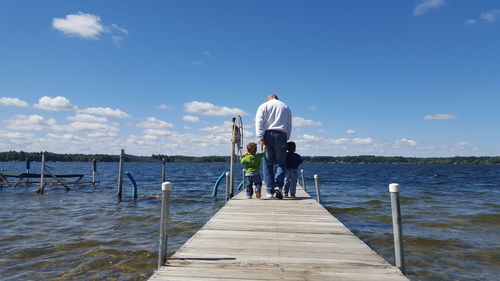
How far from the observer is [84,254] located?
673 centimetres

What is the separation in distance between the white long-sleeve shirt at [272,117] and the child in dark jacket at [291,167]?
1.30 metres

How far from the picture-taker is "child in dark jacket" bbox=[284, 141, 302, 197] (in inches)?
340

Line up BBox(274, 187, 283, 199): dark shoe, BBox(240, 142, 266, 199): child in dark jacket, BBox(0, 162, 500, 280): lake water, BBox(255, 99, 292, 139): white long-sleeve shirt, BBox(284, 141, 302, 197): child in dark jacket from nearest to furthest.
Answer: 1. BBox(0, 162, 500, 280): lake water
2. BBox(255, 99, 292, 139): white long-sleeve shirt
3. BBox(274, 187, 283, 199): dark shoe
4. BBox(240, 142, 266, 199): child in dark jacket
5. BBox(284, 141, 302, 197): child in dark jacket

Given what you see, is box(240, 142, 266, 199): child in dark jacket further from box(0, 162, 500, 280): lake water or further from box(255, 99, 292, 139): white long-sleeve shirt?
box(0, 162, 500, 280): lake water

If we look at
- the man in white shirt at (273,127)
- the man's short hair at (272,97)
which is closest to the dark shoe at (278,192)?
the man in white shirt at (273,127)

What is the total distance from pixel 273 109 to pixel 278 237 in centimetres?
362

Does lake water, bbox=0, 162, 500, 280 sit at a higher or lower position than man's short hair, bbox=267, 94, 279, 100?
lower

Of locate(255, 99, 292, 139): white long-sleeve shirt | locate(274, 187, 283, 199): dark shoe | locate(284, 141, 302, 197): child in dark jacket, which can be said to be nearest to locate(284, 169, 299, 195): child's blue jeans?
locate(284, 141, 302, 197): child in dark jacket

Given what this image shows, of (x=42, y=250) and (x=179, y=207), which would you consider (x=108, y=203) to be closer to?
(x=179, y=207)

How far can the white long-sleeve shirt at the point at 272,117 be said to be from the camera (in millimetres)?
7465

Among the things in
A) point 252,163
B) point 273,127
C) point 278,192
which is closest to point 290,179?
point 278,192

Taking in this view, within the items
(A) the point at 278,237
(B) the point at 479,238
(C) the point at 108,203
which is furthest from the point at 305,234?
(C) the point at 108,203

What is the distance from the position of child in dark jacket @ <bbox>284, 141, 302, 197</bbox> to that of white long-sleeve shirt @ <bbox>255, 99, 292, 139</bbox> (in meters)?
1.30

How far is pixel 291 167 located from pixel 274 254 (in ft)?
16.5
